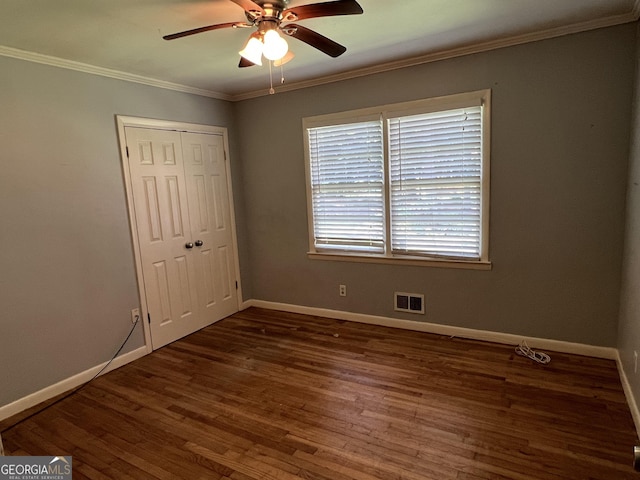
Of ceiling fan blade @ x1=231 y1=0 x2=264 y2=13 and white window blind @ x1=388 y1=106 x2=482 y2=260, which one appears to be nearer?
ceiling fan blade @ x1=231 y1=0 x2=264 y2=13

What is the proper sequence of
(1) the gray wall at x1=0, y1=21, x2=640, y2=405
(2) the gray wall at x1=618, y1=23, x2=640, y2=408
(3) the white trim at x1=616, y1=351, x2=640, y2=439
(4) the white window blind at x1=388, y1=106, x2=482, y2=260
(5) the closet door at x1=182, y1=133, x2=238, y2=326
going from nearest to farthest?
(3) the white trim at x1=616, y1=351, x2=640, y2=439, (2) the gray wall at x1=618, y1=23, x2=640, y2=408, (1) the gray wall at x1=0, y1=21, x2=640, y2=405, (4) the white window blind at x1=388, y1=106, x2=482, y2=260, (5) the closet door at x1=182, y1=133, x2=238, y2=326

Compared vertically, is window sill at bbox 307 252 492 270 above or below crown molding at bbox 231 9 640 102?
below

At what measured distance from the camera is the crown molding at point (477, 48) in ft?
8.13

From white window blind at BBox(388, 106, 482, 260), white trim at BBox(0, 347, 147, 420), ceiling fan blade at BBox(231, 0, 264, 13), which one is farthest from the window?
white trim at BBox(0, 347, 147, 420)

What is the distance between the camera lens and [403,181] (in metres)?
3.36

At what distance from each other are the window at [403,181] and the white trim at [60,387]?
6.66ft

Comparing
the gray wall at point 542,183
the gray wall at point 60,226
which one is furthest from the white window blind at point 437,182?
the gray wall at point 60,226

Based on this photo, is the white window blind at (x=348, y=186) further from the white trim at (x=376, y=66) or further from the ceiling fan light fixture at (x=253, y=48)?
the ceiling fan light fixture at (x=253, y=48)

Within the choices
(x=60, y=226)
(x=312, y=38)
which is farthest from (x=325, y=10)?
(x=60, y=226)

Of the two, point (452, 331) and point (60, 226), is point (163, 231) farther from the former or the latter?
point (452, 331)

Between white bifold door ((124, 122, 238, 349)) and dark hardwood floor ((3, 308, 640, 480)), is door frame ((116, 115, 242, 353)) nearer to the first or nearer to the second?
white bifold door ((124, 122, 238, 349))

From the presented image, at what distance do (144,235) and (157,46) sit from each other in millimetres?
1569

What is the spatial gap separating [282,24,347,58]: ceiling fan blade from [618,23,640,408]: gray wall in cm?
196

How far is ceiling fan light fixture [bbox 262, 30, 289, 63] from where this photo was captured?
1807mm
